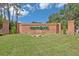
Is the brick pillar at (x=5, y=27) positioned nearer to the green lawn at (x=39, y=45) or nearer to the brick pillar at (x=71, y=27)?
the green lawn at (x=39, y=45)

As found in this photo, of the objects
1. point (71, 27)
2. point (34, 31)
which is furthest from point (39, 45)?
point (71, 27)

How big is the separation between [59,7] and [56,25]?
17 centimetres

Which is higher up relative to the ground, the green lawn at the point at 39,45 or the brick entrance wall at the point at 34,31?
the brick entrance wall at the point at 34,31

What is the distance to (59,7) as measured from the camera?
3076 mm

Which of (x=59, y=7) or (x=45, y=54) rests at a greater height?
(x=59, y=7)

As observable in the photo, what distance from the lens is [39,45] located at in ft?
10.1

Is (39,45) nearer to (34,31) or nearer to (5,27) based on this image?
(34,31)

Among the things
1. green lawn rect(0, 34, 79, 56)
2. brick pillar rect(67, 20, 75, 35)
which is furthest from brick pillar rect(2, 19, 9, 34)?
brick pillar rect(67, 20, 75, 35)

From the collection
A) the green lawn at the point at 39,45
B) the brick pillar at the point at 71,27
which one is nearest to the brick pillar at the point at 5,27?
the green lawn at the point at 39,45

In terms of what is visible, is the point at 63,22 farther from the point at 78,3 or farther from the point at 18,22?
the point at 18,22

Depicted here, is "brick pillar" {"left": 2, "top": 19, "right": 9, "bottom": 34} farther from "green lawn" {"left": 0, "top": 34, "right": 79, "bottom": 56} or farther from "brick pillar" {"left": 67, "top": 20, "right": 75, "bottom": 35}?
"brick pillar" {"left": 67, "top": 20, "right": 75, "bottom": 35}

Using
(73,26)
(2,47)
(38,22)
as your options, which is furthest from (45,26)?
(2,47)

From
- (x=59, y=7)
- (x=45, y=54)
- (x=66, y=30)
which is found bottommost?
(x=45, y=54)

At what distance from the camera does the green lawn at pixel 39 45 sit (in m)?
3.05
